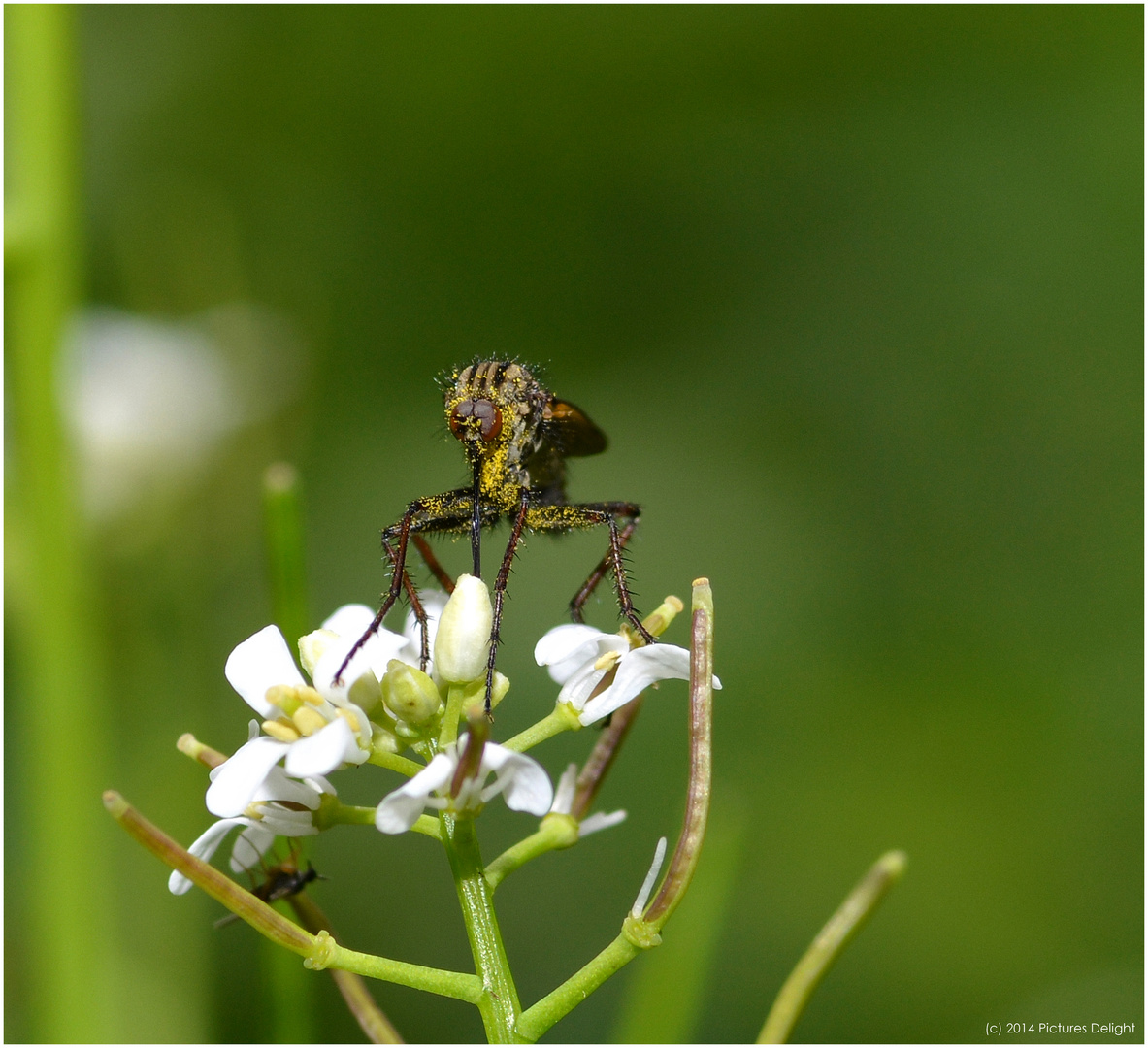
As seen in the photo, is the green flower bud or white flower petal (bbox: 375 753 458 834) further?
the green flower bud

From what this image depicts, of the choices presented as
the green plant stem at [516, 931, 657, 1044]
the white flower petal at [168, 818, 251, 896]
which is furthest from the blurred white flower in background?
the green plant stem at [516, 931, 657, 1044]

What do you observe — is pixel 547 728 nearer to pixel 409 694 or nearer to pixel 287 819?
pixel 409 694

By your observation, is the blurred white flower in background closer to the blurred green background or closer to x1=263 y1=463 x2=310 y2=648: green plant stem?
the blurred green background

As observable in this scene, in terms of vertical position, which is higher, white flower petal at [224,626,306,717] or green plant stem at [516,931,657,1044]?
white flower petal at [224,626,306,717]

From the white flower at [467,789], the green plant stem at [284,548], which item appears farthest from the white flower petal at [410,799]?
Answer: the green plant stem at [284,548]

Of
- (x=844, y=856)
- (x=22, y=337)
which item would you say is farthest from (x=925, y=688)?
(x=22, y=337)

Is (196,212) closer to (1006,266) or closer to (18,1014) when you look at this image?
(18,1014)

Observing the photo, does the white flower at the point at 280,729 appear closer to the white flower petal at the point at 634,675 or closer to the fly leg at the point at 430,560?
the white flower petal at the point at 634,675
